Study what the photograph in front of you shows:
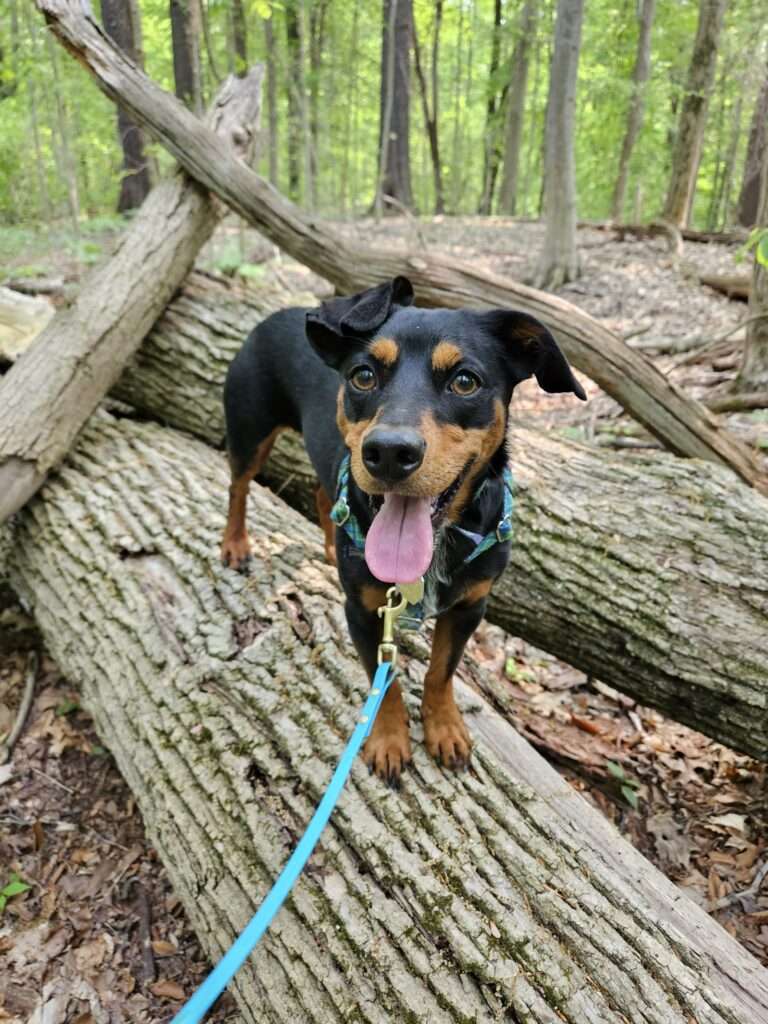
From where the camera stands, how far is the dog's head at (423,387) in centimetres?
194

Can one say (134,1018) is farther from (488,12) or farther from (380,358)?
(488,12)

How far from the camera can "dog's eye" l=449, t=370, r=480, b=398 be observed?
2174 millimetres

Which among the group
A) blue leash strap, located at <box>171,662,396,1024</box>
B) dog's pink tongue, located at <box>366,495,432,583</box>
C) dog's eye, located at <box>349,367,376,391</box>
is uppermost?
Answer: dog's eye, located at <box>349,367,376,391</box>

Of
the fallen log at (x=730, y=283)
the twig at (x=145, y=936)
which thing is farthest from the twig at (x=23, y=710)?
the fallen log at (x=730, y=283)

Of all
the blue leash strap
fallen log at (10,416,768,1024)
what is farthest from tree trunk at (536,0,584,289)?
the blue leash strap

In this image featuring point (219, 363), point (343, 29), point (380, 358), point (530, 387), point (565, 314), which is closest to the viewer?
point (380, 358)

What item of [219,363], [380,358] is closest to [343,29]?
[219,363]

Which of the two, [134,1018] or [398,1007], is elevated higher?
[398,1007]

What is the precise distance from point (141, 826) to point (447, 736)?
1637 mm

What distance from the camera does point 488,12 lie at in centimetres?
2469

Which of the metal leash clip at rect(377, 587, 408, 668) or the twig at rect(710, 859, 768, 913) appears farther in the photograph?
the twig at rect(710, 859, 768, 913)

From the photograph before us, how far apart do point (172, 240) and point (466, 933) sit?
16.2ft

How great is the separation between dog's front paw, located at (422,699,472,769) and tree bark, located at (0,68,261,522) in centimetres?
300

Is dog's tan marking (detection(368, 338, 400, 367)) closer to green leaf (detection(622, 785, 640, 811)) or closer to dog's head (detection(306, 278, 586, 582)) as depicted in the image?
dog's head (detection(306, 278, 586, 582))
